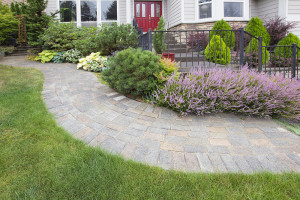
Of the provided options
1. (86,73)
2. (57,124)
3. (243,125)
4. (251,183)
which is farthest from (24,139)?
(86,73)

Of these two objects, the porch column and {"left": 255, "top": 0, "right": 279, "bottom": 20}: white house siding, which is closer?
{"left": 255, "top": 0, "right": 279, "bottom": 20}: white house siding

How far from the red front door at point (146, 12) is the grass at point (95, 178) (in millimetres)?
9294

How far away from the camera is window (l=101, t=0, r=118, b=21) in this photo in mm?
9836

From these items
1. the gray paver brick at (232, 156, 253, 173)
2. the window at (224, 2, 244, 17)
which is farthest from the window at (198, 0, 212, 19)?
the gray paver brick at (232, 156, 253, 173)

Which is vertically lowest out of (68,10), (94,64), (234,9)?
(94,64)

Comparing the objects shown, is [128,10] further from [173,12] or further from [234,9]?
[234,9]

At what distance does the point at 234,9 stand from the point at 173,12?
2738mm

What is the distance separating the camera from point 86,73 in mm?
4965

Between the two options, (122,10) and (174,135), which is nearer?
(174,135)

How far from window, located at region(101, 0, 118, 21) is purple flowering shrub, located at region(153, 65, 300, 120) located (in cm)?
819

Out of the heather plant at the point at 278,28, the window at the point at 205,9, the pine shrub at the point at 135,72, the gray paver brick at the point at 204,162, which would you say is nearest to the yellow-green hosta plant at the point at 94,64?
the pine shrub at the point at 135,72

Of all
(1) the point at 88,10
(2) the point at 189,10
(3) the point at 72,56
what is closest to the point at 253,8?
(2) the point at 189,10

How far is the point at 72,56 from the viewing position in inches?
254

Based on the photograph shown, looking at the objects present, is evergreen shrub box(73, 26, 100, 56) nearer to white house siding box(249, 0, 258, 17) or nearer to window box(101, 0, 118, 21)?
window box(101, 0, 118, 21)
